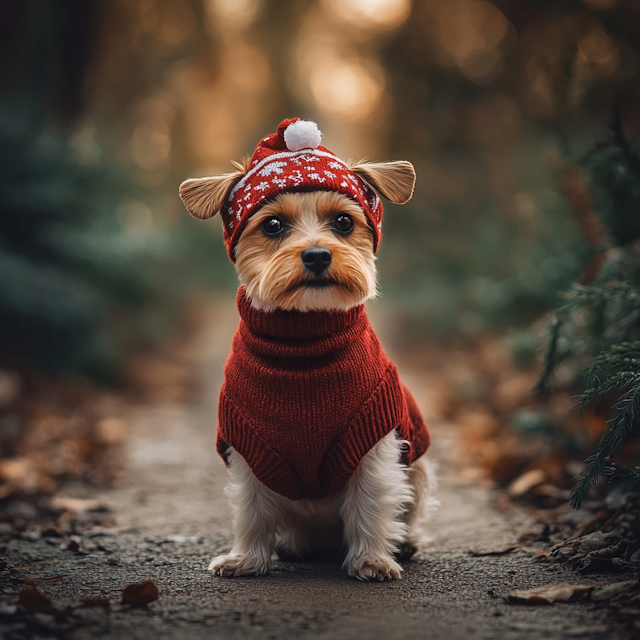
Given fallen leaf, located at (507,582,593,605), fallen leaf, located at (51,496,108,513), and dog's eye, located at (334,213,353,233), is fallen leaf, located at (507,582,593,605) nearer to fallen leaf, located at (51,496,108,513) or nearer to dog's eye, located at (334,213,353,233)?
dog's eye, located at (334,213,353,233)

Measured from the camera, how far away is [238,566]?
2.95m

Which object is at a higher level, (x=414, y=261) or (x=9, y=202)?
(x=414, y=261)

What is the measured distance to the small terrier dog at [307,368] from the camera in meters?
2.83

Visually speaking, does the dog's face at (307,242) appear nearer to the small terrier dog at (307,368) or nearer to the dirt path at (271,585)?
the small terrier dog at (307,368)

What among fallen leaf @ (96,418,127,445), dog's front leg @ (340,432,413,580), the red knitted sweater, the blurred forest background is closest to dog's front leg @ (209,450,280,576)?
the red knitted sweater

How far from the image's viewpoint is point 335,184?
2.96 metres

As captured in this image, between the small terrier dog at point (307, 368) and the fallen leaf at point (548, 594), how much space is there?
61 cm

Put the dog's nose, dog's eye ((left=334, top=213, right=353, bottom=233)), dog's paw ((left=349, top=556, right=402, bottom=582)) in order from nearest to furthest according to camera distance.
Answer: the dog's nose < dog's paw ((left=349, top=556, right=402, bottom=582)) < dog's eye ((left=334, top=213, right=353, bottom=233))

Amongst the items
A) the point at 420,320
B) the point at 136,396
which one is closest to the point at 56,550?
the point at 136,396

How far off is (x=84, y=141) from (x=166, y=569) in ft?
19.8

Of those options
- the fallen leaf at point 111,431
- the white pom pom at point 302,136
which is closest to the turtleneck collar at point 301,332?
the white pom pom at point 302,136

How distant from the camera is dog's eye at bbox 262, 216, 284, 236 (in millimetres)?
2961

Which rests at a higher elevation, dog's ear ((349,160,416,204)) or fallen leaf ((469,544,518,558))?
dog's ear ((349,160,416,204))

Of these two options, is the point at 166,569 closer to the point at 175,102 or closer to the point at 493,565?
the point at 493,565
